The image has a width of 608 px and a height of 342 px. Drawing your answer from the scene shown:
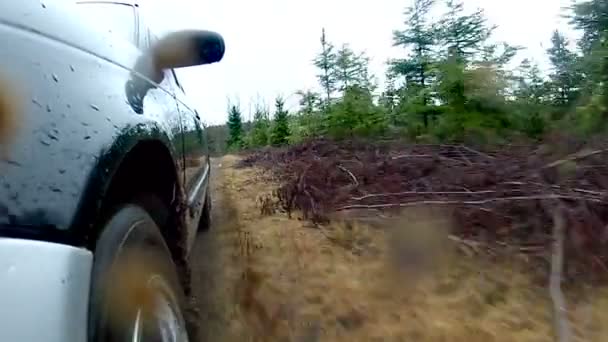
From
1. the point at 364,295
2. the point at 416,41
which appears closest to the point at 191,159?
the point at 364,295

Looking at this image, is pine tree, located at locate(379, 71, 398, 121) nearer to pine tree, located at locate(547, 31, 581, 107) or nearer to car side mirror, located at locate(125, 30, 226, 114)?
pine tree, located at locate(547, 31, 581, 107)

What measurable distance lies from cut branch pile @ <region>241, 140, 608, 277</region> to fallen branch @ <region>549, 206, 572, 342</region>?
4 centimetres

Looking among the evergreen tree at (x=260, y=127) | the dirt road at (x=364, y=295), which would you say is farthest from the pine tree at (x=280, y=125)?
the dirt road at (x=364, y=295)

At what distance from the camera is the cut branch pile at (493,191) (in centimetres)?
292

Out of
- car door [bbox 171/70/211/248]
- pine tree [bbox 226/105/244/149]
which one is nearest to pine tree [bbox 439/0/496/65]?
car door [bbox 171/70/211/248]

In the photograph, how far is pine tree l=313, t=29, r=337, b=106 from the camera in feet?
37.5

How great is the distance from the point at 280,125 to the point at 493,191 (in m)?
11.6

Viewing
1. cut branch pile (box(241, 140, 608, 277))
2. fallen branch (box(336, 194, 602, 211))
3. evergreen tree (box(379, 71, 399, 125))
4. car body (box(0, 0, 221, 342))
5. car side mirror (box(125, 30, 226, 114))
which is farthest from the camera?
evergreen tree (box(379, 71, 399, 125))

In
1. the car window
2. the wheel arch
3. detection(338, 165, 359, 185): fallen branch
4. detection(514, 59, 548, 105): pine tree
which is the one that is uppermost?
the car window

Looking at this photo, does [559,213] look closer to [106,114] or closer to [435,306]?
[435,306]

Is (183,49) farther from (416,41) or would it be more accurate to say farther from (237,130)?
(237,130)

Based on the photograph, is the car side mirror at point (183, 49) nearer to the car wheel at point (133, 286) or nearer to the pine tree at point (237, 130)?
the car wheel at point (133, 286)

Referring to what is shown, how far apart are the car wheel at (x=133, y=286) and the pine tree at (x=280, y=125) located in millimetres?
12341

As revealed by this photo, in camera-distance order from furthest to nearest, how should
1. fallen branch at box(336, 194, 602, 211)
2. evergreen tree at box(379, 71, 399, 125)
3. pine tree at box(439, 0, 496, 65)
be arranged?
evergreen tree at box(379, 71, 399, 125)
pine tree at box(439, 0, 496, 65)
fallen branch at box(336, 194, 602, 211)
